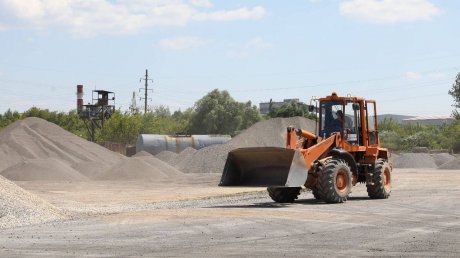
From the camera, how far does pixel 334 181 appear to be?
2097 centimetres

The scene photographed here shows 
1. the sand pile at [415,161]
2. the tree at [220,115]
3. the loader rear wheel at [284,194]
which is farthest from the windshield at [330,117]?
the tree at [220,115]

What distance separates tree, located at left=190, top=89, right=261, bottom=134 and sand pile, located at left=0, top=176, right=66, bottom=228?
3258 inches

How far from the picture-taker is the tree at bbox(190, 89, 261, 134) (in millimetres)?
103062

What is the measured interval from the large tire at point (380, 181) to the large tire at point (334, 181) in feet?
5.80

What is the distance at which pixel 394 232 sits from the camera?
1488 cm

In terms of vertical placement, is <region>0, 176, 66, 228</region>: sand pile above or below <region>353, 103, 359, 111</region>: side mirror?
below

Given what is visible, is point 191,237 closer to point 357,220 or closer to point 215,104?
point 357,220

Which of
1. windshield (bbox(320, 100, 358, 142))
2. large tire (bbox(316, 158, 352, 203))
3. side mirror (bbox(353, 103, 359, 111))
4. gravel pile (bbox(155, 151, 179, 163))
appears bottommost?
large tire (bbox(316, 158, 352, 203))

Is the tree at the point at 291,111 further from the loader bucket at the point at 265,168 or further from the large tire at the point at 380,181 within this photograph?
the loader bucket at the point at 265,168

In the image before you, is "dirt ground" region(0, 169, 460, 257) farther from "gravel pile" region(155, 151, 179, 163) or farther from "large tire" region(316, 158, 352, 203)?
"gravel pile" region(155, 151, 179, 163)

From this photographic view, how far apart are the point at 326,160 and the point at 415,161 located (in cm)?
4503

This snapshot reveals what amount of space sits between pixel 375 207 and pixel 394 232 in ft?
19.2

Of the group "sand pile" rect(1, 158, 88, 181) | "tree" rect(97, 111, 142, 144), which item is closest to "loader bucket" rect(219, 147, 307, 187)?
"sand pile" rect(1, 158, 88, 181)

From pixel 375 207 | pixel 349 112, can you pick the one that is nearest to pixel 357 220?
pixel 375 207
